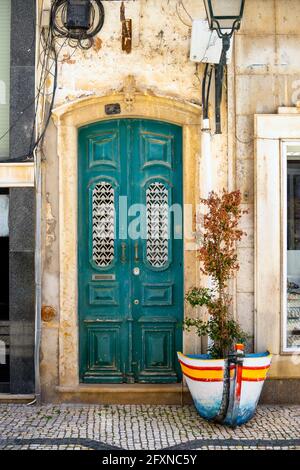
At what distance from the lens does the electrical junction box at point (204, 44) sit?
22.5 ft

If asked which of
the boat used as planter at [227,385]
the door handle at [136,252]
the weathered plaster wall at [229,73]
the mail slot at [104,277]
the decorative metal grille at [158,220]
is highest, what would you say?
the weathered plaster wall at [229,73]

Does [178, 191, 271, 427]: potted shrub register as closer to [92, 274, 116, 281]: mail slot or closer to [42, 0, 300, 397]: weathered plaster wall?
[42, 0, 300, 397]: weathered plaster wall

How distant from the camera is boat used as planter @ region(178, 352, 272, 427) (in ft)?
20.3

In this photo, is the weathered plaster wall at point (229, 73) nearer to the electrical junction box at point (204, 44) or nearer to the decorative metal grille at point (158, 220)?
the electrical junction box at point (204, 44)

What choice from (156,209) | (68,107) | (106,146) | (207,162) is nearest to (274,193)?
(207,162)

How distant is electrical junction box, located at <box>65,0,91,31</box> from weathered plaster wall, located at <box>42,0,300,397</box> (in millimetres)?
206

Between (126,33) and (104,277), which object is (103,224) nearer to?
(104,277)

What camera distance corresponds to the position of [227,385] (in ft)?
20.4

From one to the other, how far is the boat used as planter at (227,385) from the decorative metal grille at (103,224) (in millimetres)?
1580

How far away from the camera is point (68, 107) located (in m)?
7.05

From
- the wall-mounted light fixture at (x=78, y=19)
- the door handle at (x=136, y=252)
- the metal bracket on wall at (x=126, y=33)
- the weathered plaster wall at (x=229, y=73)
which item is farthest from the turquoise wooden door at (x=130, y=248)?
the wall-mounted light fixture at (x=78, y=19)
